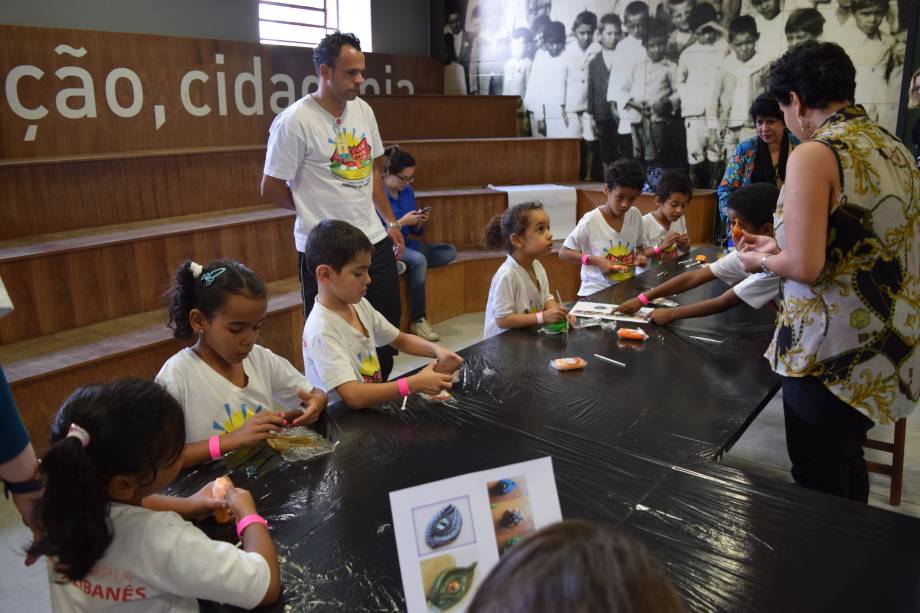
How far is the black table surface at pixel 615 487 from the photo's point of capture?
3.65 ft

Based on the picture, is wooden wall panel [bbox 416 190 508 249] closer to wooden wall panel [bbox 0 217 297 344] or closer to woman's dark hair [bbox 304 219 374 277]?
wooden wall panel [bbox 0 217 297 344]

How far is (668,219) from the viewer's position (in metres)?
3.91

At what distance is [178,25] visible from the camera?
5160 millimetres

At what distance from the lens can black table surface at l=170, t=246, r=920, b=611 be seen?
1112mm

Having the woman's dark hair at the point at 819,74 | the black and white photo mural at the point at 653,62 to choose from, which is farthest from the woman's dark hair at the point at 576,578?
the black and white photo mural at the point at 653,62

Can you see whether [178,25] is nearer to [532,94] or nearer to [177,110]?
[177,110]

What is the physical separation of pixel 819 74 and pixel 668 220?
2.34 metres

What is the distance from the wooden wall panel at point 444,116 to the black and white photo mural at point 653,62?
21cm

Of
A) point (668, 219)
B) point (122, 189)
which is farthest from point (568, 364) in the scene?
point (122, 189)

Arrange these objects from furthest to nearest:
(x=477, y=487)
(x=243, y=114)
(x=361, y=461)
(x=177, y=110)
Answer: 1. (x=243, y=114)
2. (x=177, y=110)
3. (x=361, y=461)
4. (x=477, y=487)

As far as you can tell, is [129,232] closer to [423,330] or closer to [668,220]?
[423,330]

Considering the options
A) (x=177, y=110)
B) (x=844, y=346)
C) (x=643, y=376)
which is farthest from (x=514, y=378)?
(x=177, y=110)

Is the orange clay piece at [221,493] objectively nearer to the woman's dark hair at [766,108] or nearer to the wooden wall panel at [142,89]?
the woman's dark hair at [766,108]

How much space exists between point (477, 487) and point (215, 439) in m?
0.73
